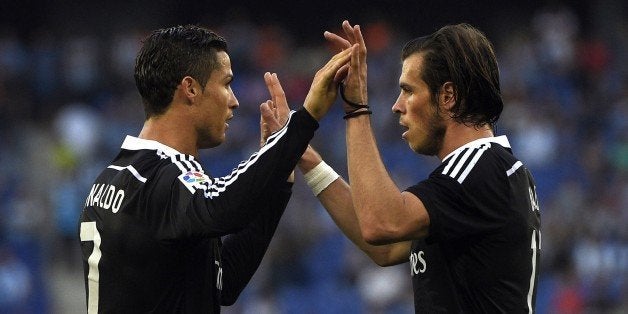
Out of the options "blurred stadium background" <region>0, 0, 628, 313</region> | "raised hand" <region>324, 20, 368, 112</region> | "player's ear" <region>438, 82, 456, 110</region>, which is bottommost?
"blurred stadium background" <region>0, 0, 628, 313</region>

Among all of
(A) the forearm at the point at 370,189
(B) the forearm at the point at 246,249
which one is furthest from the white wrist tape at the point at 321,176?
(A) the forearm at the point at 370,189

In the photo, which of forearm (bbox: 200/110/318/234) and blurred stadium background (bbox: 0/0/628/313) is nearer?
forearm (bbox: 200/110/318/234)

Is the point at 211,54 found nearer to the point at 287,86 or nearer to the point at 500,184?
the point at 500,184

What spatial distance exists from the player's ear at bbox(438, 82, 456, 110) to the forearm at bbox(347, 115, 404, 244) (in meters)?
0.36

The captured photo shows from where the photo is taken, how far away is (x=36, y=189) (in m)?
14.9

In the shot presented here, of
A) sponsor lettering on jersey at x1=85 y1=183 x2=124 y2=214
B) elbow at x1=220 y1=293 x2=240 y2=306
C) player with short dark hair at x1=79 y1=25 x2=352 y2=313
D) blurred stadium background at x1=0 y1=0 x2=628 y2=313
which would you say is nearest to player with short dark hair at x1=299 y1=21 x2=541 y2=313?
player with short dark hair at x1=79 y1=25 x2=352 y2=313

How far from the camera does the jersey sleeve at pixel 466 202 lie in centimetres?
425

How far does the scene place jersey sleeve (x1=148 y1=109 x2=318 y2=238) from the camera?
4027mm

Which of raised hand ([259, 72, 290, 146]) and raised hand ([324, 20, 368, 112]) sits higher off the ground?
raised hand ([324, 20, 368, 112])

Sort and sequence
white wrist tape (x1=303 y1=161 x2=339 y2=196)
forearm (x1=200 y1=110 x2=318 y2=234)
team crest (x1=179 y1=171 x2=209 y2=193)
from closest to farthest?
forearm (x1=200 y1=110 x2=318 y2=234) < team crest (x1=179 y1=171 x2=209 y2=193) < white wrist tape (x1=303 y1=161 x2=339 y2=196)

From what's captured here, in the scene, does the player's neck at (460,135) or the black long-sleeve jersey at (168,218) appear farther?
the player's neck at (460,135)

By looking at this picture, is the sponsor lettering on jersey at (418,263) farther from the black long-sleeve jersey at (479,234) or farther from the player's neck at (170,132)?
the player's neck at (170,132)

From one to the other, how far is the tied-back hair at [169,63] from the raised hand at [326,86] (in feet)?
1.77

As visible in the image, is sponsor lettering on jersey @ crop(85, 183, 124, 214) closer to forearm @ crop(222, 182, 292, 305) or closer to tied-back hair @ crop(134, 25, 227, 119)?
tied-back hair @ crop(134, 25, 227, 119)
